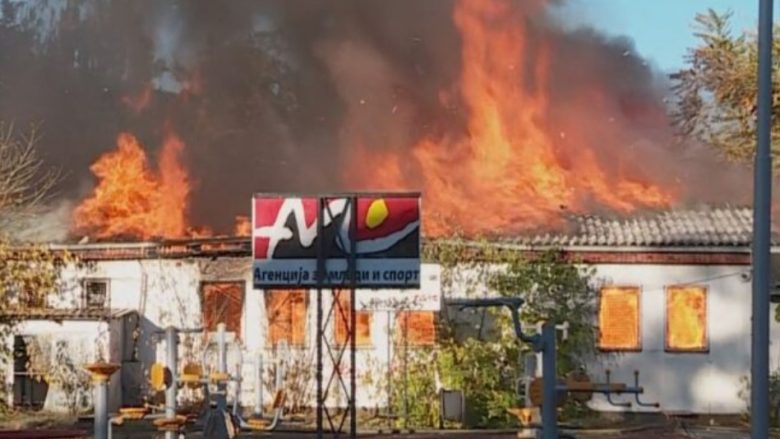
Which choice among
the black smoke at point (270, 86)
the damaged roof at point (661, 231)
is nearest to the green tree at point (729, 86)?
the damaged roof at point (661, 231)

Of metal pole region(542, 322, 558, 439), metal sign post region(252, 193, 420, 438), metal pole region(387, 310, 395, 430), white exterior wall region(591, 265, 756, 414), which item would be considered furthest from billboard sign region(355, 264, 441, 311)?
metal pole region(542, 322, 558, 439)

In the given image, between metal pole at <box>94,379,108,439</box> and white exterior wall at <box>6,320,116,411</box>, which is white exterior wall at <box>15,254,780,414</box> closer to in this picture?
white exterior wall at <box>6,320,116,411</box>

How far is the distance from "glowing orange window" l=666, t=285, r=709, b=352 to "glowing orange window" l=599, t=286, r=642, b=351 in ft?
2.18

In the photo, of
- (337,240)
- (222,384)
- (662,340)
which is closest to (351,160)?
(662,340)

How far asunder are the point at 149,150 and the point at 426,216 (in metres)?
7.90

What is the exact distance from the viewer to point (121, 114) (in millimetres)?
35375

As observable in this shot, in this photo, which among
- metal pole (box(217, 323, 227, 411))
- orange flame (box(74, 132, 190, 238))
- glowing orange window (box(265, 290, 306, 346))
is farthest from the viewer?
orange flame (box(74, 132, 190, 238))

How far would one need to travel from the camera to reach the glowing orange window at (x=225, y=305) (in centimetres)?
2734

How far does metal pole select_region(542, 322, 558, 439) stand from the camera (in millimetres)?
9984

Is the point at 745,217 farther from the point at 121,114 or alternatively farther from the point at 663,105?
the point at 121,114

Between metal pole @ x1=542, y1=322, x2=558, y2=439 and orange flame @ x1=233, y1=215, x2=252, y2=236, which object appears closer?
metal pole @ x1=542, y1=322, x2=558, y2=439

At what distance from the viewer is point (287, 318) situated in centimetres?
2706

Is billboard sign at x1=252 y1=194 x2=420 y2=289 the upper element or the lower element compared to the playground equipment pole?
upper

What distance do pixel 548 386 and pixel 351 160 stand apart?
932 inches
